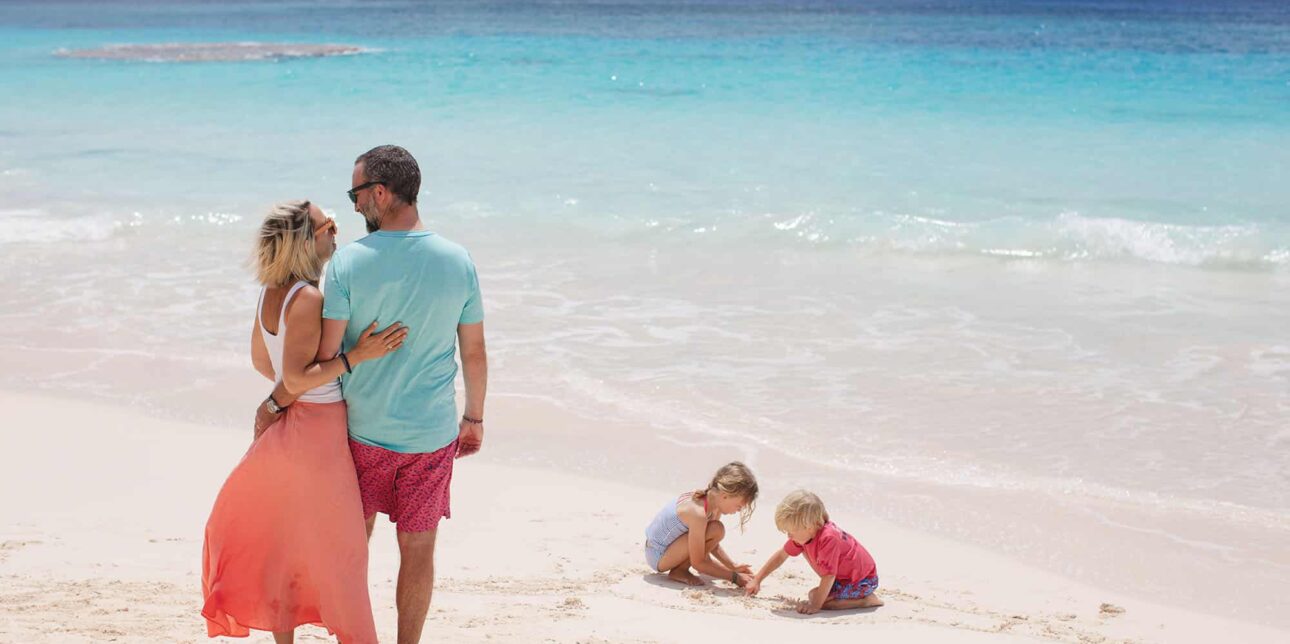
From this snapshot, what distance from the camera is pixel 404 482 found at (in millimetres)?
3695

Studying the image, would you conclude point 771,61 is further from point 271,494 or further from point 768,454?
point 271,494

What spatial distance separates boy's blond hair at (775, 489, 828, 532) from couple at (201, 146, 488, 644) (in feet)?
5.51

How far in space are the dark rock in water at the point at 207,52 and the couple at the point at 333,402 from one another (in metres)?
29.6

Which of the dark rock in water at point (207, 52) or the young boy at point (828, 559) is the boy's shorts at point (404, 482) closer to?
the young boy at point (828, 559)

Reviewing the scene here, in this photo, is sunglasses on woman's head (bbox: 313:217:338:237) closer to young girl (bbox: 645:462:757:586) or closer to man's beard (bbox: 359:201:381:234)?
man's beard (bbox: 359:201:381:234)

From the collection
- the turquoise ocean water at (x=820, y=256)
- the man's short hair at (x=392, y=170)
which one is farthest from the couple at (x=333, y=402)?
the turquoise ocean water at (x=820, y=256)

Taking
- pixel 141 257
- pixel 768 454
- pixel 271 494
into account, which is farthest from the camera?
pixel 141 257

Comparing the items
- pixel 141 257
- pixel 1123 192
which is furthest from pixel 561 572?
pixel 1123 192

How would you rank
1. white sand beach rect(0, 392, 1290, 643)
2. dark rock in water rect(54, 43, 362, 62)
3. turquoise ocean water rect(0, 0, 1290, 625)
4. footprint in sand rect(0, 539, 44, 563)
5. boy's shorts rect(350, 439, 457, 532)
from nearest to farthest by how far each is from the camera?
1. boy's shorts rect(350, 439, 457, 532)
2. white sand beach rect(0, 392, 1290, 643)
3. footprint in sand rect(0, 539, 44, 563)
4. turquoise ocean water rect(0, 0, 1290, 625)
5. dark rock in water rect(54, 43, 362, 62)

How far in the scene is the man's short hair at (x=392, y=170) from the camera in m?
3.54

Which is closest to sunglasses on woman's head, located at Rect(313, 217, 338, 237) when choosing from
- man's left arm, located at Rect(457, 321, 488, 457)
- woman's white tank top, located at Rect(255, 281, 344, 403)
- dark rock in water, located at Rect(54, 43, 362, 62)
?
woman's white tank top, located at Rect(255, 281, 344, 403)

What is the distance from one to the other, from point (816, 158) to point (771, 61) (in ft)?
45.6

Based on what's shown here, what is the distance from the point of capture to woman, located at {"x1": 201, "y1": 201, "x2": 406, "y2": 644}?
11.4 ft

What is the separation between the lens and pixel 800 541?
16.1ft
